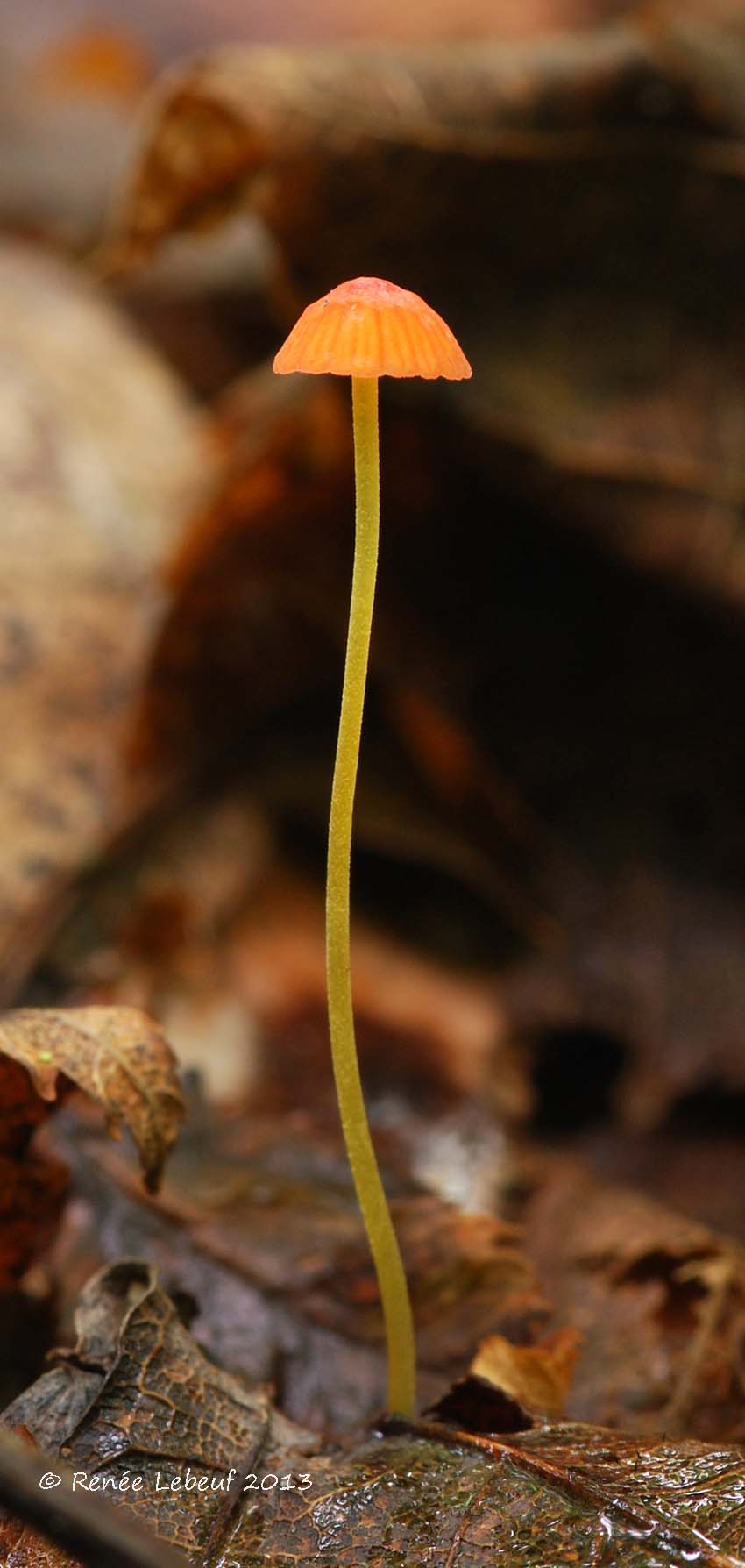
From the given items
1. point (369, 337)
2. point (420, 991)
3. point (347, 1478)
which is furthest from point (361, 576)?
point (420, 991)

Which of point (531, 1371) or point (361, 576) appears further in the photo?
point (531, 1371)

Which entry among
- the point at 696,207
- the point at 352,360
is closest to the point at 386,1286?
the point at 352,360

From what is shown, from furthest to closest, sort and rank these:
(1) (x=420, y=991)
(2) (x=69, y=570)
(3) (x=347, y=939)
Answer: (2) (x=69, y=570), (1) (x=420, y=991), (3) (x=347, y=939)

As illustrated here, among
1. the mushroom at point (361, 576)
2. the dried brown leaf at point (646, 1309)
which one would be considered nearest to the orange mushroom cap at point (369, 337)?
the mushroom at point (361, 576)

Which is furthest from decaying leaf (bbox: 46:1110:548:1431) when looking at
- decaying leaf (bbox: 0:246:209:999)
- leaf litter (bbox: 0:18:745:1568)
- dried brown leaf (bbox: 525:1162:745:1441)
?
decaying leaf (bbox: 0:246:209:999)

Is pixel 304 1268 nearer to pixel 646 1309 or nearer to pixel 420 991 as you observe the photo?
pixel 646 1309

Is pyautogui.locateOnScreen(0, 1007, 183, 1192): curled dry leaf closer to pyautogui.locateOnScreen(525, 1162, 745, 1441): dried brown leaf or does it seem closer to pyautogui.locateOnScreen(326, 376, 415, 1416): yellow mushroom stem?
pyautogui.locateOnScreen(326, 376, 415, 1416): yellow mushroom stem

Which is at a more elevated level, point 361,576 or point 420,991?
point 420,991
